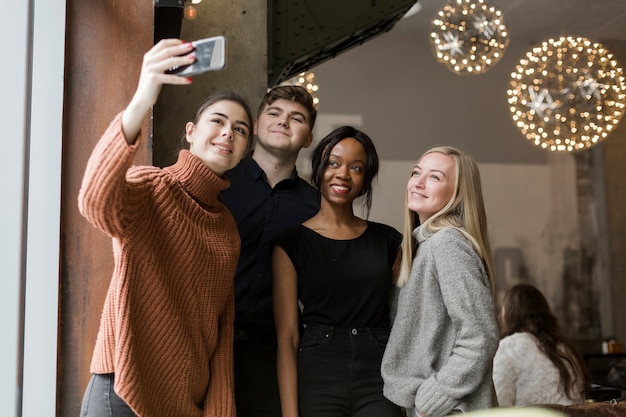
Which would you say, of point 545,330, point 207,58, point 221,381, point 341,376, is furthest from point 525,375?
point 207,58

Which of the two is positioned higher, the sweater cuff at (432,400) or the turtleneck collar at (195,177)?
the turtleneck collar at (195,177)

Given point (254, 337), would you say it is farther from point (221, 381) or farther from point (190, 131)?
point (190, 131)

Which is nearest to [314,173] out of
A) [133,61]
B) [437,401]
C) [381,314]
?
[381,314]

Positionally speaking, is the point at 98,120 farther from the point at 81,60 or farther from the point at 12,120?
the point at 12,120

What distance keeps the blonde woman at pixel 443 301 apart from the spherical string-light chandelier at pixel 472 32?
311 cm

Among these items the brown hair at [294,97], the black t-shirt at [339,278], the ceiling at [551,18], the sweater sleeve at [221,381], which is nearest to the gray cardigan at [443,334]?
the black t-shirt at [339,278]

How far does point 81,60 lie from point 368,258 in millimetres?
1230

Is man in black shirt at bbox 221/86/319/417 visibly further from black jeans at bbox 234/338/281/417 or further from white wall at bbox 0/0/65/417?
white wall at bbox 0/0/65/417

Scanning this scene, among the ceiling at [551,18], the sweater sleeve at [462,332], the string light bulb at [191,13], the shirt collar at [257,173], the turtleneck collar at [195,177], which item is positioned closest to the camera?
the turtleneck collar at [195,177]

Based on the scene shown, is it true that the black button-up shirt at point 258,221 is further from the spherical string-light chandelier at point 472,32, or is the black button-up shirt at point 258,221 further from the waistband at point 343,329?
the spherical string-light chandelier at point 472,32

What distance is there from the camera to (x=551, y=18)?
927cm

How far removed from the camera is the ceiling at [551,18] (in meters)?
8.83

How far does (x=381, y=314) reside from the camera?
2432mm

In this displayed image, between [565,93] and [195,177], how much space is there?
4.33 m
